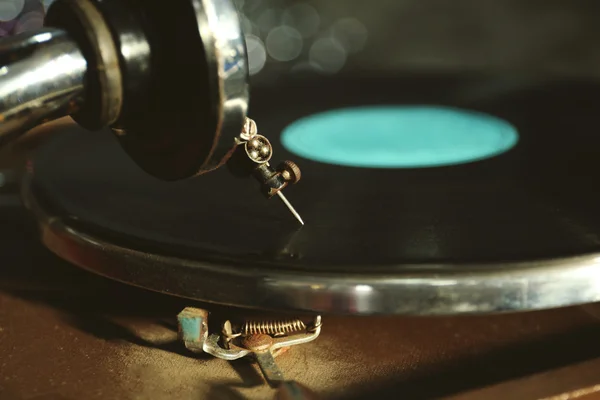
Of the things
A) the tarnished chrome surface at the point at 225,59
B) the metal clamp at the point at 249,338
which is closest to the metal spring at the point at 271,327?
the metal clamp at the point at 249,338

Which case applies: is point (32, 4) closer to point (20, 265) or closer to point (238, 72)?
point (20, 265)

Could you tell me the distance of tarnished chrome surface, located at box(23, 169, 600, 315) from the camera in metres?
0.51

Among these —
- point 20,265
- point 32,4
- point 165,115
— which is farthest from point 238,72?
point 32,4

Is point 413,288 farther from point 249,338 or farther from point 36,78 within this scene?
point 36,78

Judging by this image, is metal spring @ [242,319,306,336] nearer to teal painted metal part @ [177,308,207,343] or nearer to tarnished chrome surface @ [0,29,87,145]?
teal painted metal part @ [177,308,207,343]

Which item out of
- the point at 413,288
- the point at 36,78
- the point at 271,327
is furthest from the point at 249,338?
the point at 36,78

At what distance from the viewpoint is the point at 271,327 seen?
57 cm

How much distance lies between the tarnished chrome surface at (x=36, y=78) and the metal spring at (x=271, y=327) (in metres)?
0.23

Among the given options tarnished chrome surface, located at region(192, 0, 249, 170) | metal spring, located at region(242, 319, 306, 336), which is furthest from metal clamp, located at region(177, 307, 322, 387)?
tarnished chrome surface, located at region(192, 0, 249, 170)

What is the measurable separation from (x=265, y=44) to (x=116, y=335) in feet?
4.72

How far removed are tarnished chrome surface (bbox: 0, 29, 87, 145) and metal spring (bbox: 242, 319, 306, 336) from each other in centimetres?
23

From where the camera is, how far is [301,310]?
0.52 meters

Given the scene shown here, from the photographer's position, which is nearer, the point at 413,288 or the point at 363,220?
the point at 413,288

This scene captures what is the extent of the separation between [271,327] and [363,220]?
0.14 m
